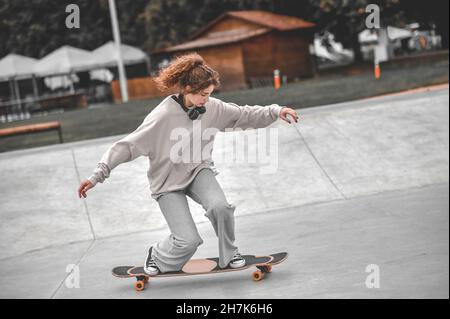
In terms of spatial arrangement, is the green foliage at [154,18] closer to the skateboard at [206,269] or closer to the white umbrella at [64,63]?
the white umbrella at [64,63]

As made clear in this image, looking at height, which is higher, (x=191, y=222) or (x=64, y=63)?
(x=64, y=63)

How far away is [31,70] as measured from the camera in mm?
31859

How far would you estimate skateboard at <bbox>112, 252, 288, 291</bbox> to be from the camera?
240 inches

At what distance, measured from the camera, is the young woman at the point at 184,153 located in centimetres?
580

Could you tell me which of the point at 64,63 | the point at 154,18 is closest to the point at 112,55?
the point at 64,63

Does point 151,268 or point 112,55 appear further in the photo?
point 112,55

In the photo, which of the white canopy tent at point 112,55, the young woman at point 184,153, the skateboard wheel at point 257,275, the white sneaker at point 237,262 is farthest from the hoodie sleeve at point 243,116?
the white canopy tent at point 112,55

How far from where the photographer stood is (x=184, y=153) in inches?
234

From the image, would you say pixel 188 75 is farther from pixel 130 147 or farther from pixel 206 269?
pixel 206 269

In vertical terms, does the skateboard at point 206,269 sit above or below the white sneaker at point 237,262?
below

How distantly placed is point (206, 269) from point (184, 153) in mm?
913

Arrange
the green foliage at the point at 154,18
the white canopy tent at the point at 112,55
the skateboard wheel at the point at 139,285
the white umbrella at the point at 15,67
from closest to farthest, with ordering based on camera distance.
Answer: the skateboard wheel at the point at 139,285 → the white umbrella at the point at 15,67 → the green foliage at the point at 154,18 → the white canopy tent at the point at 112,55

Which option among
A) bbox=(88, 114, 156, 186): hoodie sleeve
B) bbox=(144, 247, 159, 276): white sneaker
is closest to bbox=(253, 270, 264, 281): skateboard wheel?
bbox=(144, 247, 159, 276): white sneaker

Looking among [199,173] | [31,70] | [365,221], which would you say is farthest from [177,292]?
[31,70]
